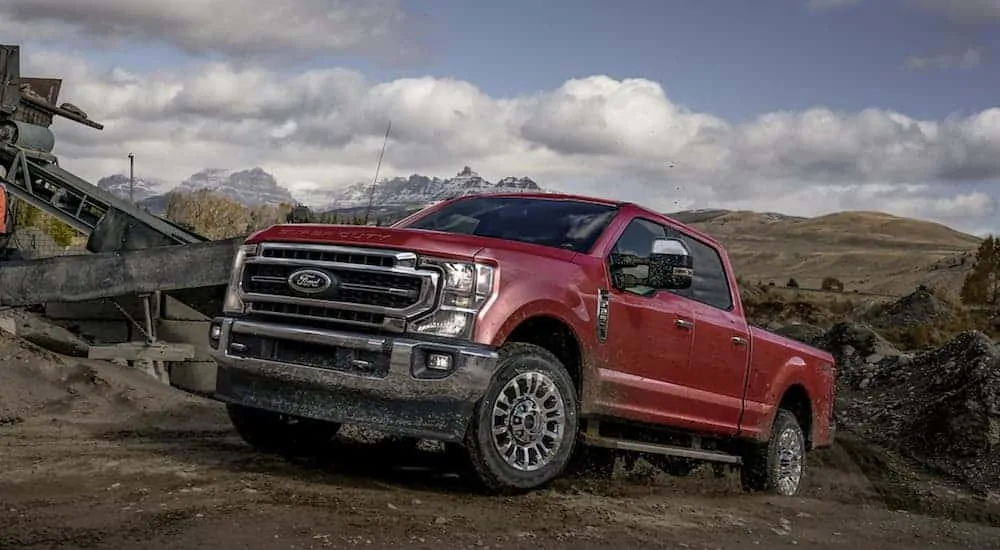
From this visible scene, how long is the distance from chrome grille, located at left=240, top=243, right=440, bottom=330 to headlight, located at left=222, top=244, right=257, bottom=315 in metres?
0.12

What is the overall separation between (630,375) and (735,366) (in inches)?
60.2

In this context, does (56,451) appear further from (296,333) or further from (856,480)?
(856,480)

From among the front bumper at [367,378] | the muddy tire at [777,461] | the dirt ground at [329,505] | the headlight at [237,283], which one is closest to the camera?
the dirt ground at [329,505]

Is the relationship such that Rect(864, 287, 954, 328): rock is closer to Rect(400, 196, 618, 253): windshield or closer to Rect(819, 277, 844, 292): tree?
Rect(400, 196, 618, 253): windshield

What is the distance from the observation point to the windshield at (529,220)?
665 cm

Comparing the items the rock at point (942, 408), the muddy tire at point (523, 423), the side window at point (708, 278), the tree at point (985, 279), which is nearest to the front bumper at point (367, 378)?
the muddy tire at point (523, 423)

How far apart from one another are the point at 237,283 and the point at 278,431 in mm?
1113

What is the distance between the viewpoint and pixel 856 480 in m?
10.9

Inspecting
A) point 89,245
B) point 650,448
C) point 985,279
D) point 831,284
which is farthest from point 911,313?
point 831,284

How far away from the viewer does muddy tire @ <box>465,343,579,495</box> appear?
18.3 ft

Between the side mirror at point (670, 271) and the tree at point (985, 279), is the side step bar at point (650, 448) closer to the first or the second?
the side mirror at point (670, 271)

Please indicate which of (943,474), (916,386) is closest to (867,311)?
(916,386)

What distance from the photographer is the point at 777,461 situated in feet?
27.9

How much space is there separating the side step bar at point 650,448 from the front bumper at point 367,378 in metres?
1.22
